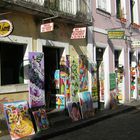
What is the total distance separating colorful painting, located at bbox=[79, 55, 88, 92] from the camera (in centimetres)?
1325

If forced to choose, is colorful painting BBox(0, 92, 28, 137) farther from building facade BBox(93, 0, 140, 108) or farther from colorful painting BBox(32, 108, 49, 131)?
building facade BBox(93, 0, 140, 108)

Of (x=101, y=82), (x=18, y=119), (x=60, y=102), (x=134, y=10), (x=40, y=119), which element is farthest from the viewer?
(x=134, y=10)

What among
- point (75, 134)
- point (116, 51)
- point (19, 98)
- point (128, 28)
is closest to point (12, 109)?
point (19, 98)

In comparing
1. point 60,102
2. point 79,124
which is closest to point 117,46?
point 60,102

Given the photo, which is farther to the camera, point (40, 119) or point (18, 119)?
point (40, 119)

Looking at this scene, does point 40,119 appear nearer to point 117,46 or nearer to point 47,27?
point 47,27

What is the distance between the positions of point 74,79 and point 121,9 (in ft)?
20.7

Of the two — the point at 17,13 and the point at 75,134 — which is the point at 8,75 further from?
the point at 75,134

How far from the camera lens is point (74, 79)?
12750 mm

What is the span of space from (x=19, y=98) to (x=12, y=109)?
99 centimetres

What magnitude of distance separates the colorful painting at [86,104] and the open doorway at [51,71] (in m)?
0.92

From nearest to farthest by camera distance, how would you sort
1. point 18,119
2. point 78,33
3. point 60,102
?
point 18,119 < point 60,102 < point 78,33

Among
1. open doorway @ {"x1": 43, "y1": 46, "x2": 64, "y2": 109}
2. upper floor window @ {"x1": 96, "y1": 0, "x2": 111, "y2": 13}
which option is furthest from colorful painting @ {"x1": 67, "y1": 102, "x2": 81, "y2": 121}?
upper floor window @ {"x1": 96, "y1": 0, "x2": 111, "y2": 13}

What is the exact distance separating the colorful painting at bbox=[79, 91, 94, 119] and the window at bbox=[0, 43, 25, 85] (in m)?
2.67
